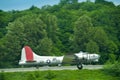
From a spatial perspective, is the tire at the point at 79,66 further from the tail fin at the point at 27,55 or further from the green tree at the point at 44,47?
the green tree at the point at 44,47

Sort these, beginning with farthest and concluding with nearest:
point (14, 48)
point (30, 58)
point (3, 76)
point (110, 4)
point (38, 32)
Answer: point (110, 4)
point (38, 32)
point (14, 48)
point (30, 58)
point (3, 76)

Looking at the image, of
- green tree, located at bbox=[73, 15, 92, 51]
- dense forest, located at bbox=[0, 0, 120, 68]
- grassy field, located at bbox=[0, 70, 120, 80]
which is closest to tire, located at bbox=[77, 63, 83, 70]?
grassy field, located at bbox=[0, 70, 120, 80]

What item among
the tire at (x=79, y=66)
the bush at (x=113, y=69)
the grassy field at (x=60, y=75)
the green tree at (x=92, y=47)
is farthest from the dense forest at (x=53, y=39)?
the grassy field at (x=60, y=75)

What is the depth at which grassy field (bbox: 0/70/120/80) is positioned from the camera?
39438mm

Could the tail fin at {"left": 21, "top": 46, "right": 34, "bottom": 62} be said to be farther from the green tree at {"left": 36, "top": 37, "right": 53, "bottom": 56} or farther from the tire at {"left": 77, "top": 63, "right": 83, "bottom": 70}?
the tire at {"left": 77, "top": 63, "right": 83, "bottom": 70}

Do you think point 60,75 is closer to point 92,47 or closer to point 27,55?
point 27,55

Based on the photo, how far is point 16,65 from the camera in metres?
56.9

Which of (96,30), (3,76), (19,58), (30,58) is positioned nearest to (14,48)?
(19,58)

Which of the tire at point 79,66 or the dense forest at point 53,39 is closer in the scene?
the tire at point 79,66

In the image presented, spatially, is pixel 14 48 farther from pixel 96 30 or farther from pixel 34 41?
pixel 96 30

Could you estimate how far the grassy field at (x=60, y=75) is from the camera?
39438 mm

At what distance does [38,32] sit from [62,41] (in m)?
7.68

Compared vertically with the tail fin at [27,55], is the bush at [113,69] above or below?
below

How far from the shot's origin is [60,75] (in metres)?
40.1
